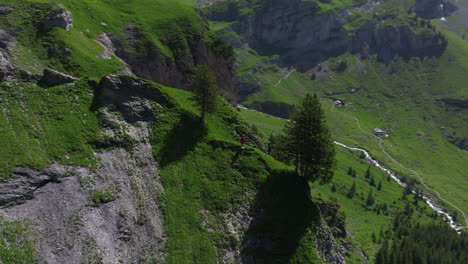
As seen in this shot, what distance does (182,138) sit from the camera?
5744 cm

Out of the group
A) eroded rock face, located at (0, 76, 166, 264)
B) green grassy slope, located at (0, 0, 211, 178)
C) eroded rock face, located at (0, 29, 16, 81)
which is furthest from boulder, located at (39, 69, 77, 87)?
eroded rock face, located at (0, 76, 166, 264)

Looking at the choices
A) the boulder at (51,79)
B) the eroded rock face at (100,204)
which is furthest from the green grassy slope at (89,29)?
the eroded rock face at (100,204)

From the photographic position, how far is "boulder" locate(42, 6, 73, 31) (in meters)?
73.9

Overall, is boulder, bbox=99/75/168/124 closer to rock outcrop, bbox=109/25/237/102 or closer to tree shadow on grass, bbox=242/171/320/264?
tree shadow on grass, bbox=242/171/320/264

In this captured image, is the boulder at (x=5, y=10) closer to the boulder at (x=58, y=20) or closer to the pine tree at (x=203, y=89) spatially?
the boulder at (x=58, y=20)

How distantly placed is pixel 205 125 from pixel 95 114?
19.6 m

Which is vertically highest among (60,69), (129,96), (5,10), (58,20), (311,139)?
(5,10)

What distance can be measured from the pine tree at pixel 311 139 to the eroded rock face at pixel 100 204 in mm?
24756

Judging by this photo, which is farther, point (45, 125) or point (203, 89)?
point (203, 89)

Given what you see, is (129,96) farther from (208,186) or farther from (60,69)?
(208,186)

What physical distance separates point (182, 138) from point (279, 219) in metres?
21.9

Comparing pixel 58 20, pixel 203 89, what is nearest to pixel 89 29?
pixel 58 20

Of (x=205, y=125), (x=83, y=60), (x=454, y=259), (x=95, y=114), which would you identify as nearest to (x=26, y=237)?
(x=95, y=114)

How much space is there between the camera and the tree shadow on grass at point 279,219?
4634 cm
